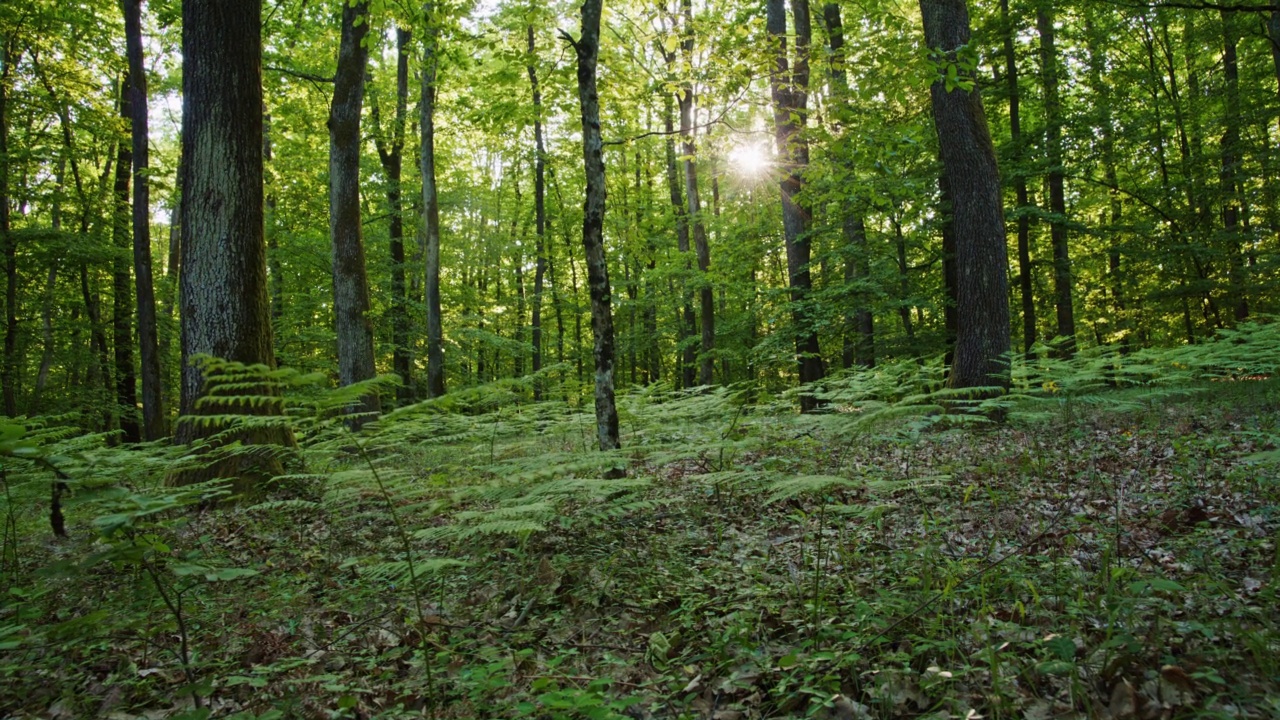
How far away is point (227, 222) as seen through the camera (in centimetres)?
574

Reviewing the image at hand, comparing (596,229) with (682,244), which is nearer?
(596,229)

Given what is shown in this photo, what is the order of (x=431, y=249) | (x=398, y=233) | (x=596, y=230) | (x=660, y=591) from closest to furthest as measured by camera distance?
1. (x=660, y=591)
2. (x=596, y=230)
3. (x=431, y=249)
4. (x=398, y=233)

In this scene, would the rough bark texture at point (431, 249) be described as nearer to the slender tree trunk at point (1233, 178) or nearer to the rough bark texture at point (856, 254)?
the rough bark texture at point (856, 254)

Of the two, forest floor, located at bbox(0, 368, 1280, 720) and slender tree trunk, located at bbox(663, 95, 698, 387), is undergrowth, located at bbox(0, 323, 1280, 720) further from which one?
slender tree trunk, located at bbox(663, 95, 698, 387)

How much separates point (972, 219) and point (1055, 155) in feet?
21.6

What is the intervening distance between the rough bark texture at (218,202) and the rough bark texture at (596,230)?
329cm

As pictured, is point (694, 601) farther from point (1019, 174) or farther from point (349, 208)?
point (1019, 174)

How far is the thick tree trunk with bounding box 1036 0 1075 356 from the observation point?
12.1 m

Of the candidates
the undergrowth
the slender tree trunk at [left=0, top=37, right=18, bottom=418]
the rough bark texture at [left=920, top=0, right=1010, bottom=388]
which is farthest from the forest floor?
the slender tree trunk at [left=0, top=37, right=18, bottom=418]

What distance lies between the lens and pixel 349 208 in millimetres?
10258

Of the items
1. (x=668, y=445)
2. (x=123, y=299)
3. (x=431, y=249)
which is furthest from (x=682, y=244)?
(x=123, y=299)

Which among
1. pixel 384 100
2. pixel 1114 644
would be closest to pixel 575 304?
pixel 384 100

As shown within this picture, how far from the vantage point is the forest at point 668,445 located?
2523mm

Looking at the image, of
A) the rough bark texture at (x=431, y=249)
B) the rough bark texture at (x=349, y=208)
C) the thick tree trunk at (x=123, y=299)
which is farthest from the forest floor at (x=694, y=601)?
the thick tree trunk at (x=123, y=299)
